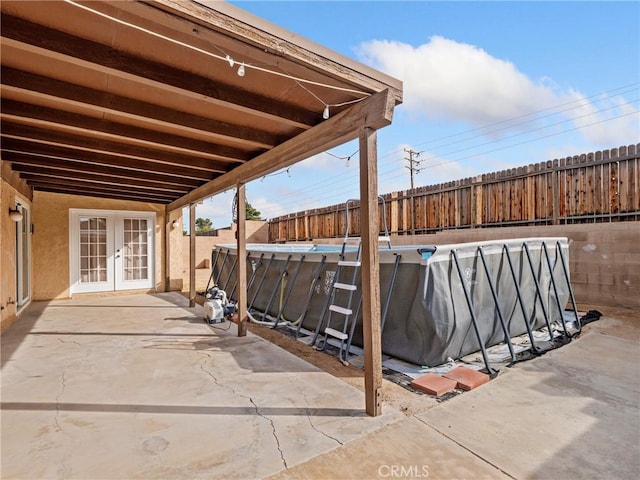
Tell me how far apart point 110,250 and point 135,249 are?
0.52 m

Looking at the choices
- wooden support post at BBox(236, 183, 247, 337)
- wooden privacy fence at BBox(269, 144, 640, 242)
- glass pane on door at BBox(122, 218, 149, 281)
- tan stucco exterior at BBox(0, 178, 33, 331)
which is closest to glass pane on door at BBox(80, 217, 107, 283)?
glass pane on door at BBox(122, 218, 149, 281)

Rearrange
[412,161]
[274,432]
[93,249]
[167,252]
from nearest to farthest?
[274,432], [93,249], [167,252], [412,161]

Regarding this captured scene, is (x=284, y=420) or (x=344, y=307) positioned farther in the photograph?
(x=344, y=307)

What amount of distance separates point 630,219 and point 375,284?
18.5ft

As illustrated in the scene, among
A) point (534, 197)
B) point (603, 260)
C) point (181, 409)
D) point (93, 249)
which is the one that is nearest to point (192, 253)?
point (93, 249)

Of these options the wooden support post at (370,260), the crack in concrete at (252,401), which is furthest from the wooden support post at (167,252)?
the wooden support post at (370,260)

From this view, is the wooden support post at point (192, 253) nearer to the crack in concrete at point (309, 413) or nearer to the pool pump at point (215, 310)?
the pool pump at point (215, 310)

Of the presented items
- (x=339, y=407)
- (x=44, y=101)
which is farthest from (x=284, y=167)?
(x=339, y=407)

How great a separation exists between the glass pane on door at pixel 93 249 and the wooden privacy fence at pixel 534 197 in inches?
285

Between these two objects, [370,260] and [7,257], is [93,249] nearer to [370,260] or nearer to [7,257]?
[7,257]

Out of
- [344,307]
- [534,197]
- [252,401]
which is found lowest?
[252,401]

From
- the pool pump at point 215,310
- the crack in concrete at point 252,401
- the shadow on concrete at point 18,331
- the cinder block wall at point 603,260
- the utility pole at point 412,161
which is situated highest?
the utility pole at point 412,161

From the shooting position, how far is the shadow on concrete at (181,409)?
7.93ft

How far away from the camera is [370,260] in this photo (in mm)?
2434
